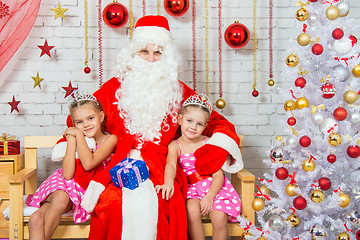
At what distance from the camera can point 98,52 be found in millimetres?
3521

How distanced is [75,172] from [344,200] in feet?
5.58

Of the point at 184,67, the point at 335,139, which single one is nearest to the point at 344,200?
the point at 335,139

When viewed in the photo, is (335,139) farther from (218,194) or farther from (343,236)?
(218,194)

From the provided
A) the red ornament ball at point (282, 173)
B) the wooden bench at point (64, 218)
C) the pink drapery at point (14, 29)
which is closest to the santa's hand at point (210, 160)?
the wooden bench at point (64, 218)

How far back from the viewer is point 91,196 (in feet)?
8.39

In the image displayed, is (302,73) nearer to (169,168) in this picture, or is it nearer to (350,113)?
(350,113)

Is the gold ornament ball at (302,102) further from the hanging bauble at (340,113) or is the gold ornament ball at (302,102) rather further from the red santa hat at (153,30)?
the red santa hat at (153,30)

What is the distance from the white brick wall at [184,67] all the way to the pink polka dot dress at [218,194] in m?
0.95

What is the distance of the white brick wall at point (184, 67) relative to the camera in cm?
348

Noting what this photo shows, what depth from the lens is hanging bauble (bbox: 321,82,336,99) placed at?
2.33m

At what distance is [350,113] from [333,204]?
542 millimetres

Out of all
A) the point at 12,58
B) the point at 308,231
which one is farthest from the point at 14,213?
the point at 308,231

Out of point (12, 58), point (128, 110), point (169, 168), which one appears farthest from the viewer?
point (12, 58)

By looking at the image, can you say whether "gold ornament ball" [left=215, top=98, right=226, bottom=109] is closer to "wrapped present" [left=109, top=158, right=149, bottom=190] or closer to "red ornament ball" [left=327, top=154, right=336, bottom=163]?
"wrapped present" [left=109, top=158, right=149, bottom=190]
